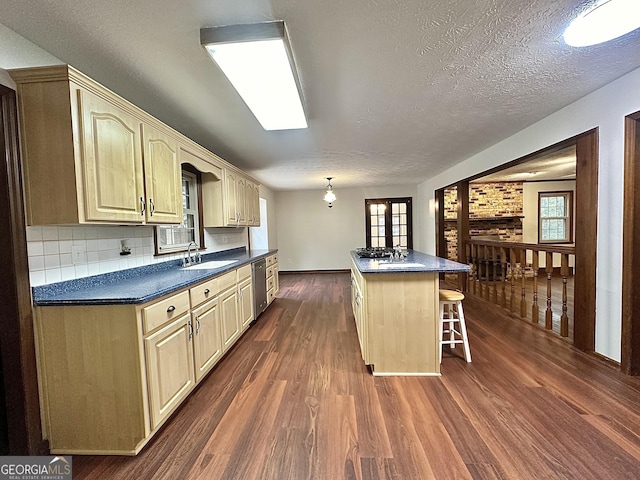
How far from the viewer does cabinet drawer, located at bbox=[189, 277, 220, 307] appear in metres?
2.07

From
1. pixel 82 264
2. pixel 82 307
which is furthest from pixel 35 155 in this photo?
pixel 82 307

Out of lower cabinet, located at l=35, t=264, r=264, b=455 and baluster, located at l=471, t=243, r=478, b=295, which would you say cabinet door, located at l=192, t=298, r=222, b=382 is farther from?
baluster, located at l=471, t=243, r=478, b=295

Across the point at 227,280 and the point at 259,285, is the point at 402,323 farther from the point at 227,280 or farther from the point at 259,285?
the point at 259,285

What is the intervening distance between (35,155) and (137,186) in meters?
0.51

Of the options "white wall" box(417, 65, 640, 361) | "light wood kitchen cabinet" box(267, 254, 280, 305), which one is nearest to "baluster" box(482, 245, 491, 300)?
"white wall" box(417, 65, 640, 361)

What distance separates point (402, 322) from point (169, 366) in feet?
5.77

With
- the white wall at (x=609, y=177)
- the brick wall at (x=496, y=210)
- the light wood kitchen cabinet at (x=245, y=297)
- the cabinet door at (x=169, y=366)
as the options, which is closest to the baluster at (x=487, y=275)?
the white wall at (x=609, y=177)

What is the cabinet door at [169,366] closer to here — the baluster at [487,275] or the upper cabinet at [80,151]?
the upper cabinet at [80,151]

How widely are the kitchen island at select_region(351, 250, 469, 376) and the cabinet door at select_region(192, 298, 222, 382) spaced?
4.37 feet

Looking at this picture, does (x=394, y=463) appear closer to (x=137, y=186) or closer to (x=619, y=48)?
(x=137, y=186)

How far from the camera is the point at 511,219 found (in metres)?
6.38

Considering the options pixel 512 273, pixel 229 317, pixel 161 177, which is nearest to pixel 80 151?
pixel 161 177

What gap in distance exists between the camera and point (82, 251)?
73.6 inches

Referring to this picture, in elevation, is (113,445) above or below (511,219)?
below
